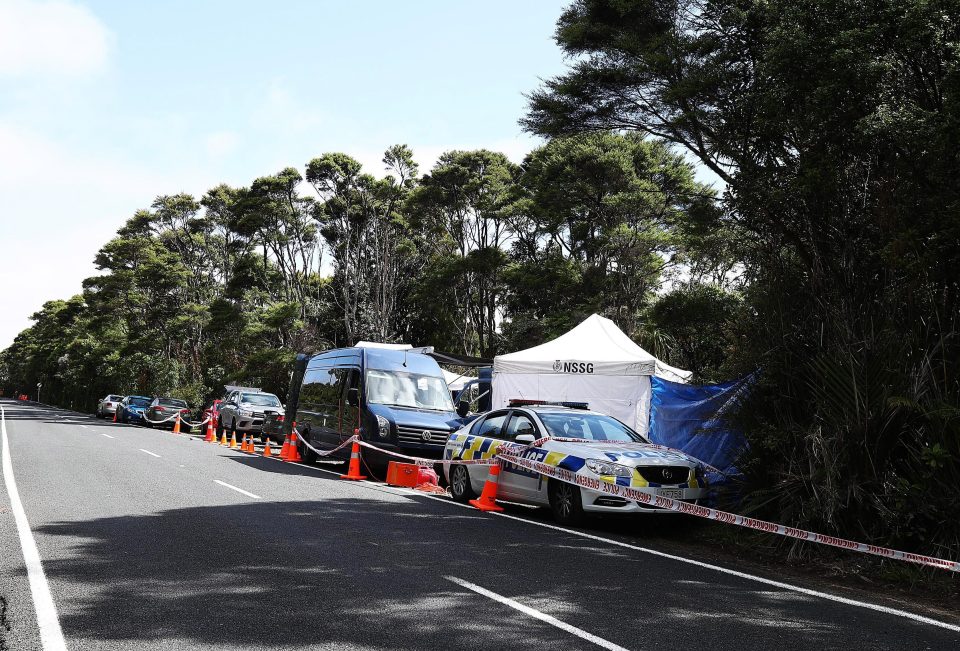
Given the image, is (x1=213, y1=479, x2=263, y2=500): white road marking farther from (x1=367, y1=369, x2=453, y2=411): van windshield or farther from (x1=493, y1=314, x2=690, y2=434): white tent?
(x1=493, y1=314, x2=690, y2=434): white tent

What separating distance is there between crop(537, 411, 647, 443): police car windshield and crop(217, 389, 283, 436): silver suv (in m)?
18.4

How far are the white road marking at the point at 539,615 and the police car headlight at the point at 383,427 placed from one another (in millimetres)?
9011

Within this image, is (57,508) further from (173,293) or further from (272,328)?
(173,293)

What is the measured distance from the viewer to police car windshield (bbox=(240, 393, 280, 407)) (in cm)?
3026

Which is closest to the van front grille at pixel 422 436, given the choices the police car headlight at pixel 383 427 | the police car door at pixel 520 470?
the police car headlight at pixel 383 427

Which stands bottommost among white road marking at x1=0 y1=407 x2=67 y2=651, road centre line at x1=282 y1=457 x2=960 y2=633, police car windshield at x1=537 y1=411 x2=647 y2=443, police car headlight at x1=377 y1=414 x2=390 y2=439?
white road marking at x1=0 y1=407 x2=67 y2=651

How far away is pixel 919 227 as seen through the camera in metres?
8.63

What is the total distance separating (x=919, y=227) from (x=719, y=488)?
157 inches

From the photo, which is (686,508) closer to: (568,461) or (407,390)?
(568,461)

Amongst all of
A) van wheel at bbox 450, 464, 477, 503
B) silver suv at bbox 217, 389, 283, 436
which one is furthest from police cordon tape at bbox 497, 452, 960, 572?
silver suv at bbox 217, 389, 283, 436

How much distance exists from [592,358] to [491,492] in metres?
5.36

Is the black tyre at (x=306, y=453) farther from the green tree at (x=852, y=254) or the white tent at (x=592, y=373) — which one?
the green tree at (x=852, y=254)

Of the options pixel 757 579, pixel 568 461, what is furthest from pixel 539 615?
pixel 568 461

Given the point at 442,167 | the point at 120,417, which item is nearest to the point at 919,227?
the point at 442,167
